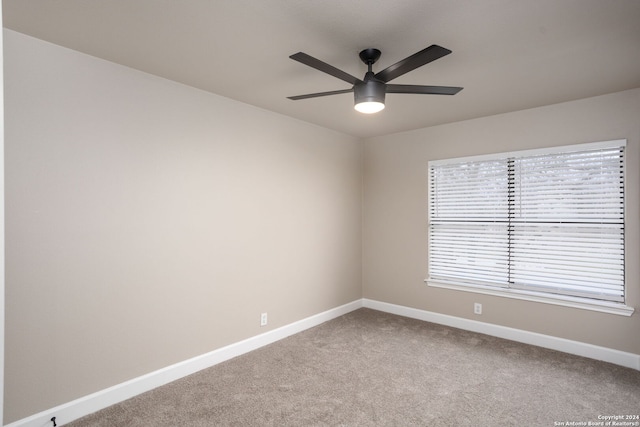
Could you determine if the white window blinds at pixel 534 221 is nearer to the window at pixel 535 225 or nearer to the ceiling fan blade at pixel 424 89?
the window at pixel 535 225

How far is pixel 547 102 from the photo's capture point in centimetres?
354

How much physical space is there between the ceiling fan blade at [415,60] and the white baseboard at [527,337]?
3.14 meters

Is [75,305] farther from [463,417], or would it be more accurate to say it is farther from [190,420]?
[463,417]

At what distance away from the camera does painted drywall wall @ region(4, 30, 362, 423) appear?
2291mm

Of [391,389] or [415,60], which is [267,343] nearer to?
[391,389]

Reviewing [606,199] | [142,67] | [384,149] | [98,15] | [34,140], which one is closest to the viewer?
[98,15]

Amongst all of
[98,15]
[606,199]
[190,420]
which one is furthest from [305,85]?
[606,199]

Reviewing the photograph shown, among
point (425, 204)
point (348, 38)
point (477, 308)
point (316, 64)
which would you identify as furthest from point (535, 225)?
point (316, 64)

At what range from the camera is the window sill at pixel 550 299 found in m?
3.29

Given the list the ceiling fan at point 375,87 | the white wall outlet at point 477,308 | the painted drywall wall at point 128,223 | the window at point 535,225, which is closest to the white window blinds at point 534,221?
the window at point 535,225

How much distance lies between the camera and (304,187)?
14.1 ft

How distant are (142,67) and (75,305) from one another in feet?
5.92

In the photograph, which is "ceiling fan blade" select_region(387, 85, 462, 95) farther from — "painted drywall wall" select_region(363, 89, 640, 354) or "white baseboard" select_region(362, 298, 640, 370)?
"white baseboard" select_region(362, 298, 640, 370)

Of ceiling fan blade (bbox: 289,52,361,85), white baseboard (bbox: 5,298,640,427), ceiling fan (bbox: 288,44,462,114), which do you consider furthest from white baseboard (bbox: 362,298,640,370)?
ceiling fan blade (bbox: 289,52,361,85)
